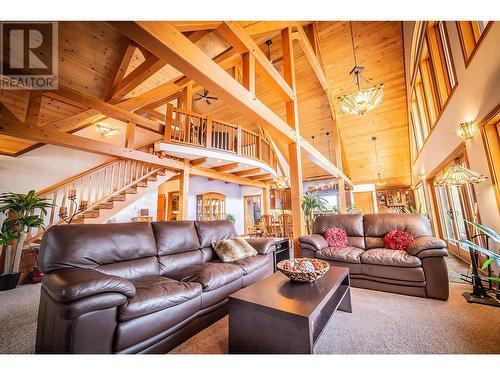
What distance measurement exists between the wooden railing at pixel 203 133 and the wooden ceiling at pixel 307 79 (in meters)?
0.93

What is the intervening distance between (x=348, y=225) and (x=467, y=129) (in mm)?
2055

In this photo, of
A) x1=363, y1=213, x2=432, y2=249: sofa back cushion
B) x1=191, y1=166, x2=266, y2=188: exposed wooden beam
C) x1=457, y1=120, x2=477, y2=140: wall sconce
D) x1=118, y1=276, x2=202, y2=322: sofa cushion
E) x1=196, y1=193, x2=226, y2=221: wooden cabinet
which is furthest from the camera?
x1=196, y1=193, x2=226, y2=221: wooden cabinet

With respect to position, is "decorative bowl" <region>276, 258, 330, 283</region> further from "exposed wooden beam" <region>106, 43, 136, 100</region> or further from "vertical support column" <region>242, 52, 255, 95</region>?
→ "exposed wooden beam" <region>106, 43, 136, 100</region>

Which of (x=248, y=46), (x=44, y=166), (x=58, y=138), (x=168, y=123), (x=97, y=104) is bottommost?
(x=44, y=166)

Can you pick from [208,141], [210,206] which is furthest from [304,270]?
[210,206]

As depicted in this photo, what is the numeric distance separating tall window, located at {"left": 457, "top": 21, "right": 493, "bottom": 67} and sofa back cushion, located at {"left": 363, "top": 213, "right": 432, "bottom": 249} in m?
2.22

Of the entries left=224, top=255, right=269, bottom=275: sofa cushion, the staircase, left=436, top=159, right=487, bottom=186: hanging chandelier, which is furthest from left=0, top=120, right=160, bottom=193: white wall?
left=436, top=159, right=487, bottom=186: hanging chandelier

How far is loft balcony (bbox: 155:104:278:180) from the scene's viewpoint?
4.83 metres

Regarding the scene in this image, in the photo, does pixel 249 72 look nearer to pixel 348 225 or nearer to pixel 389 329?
pixel 348 225

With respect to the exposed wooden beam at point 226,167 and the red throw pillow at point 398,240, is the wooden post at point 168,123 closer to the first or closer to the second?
the exposed wooden beam at point 226,167

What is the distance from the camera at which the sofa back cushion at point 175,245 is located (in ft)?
7.48

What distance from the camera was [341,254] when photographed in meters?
2.86
